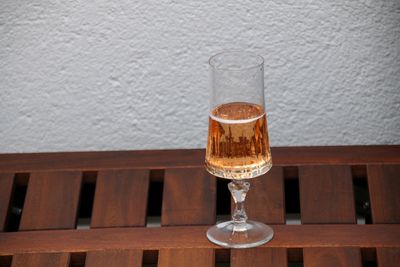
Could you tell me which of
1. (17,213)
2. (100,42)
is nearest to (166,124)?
(100,42)

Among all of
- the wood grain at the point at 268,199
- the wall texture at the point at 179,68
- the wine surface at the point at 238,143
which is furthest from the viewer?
the wall texture at the point at 179,68

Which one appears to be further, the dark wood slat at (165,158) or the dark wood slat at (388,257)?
the dark wood slat at (165,158)

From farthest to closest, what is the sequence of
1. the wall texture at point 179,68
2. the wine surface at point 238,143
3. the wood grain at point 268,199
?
the wall texture at point 179,68
the wood grain at point 268,199
the wine surface at point 238,143

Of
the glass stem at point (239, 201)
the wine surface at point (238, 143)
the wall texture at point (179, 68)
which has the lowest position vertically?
the glass stem at point (239, 201)

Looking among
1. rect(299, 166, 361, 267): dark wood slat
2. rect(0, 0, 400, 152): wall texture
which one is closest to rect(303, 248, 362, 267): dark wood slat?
rect(299, 166, 361, 267): dark wood slat

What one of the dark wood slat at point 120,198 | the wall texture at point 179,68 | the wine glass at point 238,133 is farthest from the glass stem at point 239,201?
the wall texture at point 179,68

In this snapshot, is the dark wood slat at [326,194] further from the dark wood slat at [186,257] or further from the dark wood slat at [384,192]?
the dark wood slat at [186,257]

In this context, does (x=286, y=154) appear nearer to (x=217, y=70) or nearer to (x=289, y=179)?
(x=289, y=179)
